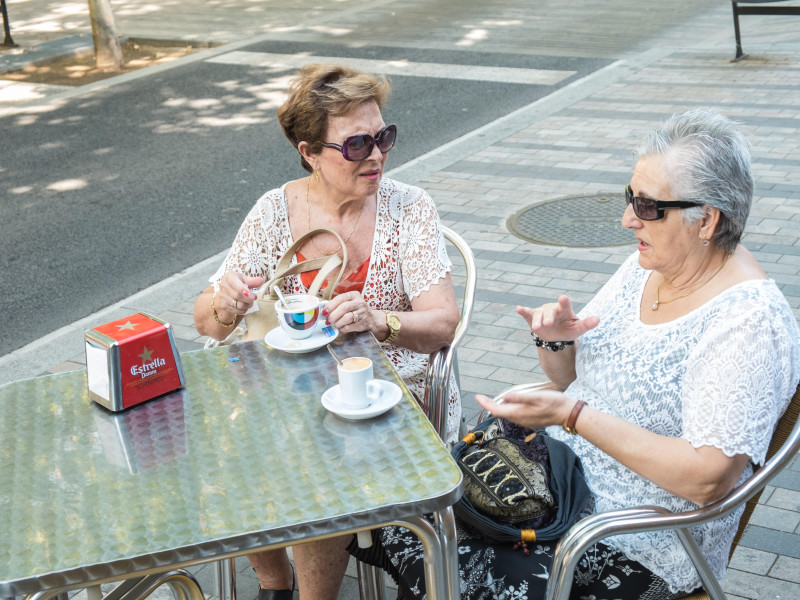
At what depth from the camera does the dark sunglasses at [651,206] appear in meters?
2.21

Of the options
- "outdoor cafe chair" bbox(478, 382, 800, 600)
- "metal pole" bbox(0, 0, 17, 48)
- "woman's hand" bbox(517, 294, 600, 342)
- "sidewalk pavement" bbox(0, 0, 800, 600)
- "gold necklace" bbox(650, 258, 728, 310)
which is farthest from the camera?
"metal pole" bbox(0, 0, 17, 48)

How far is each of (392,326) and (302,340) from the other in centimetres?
29

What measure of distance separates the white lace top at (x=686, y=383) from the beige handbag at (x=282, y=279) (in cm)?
74

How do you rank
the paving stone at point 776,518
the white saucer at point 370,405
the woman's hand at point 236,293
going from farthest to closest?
the paving stone at point 776,518
the woman's hand at point 236,293
the white saucer at point 370,405

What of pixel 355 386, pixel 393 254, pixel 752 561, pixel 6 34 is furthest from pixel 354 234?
pixel 6 34

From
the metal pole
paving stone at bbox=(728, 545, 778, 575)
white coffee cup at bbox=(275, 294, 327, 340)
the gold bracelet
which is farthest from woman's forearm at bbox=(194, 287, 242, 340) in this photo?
the metal pole

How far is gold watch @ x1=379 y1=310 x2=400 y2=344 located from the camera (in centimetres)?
270

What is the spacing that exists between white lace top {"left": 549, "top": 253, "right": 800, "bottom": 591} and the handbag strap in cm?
72

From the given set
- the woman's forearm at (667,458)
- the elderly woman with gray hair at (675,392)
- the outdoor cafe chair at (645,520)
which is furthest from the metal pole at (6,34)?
the outdoor cafe chair at (645,520)

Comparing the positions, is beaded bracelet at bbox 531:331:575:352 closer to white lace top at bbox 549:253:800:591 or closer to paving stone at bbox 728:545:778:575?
white lace top at bbox 549:253:800:591

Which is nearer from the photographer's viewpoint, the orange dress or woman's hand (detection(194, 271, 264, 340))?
woman's hand (detection(194, 271, 264, 340))

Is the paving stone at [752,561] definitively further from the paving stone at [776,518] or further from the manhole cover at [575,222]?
the manhole cover at [575,222]

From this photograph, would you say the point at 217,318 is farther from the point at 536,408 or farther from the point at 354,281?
the point at 536,408

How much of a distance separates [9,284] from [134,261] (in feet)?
2.41
